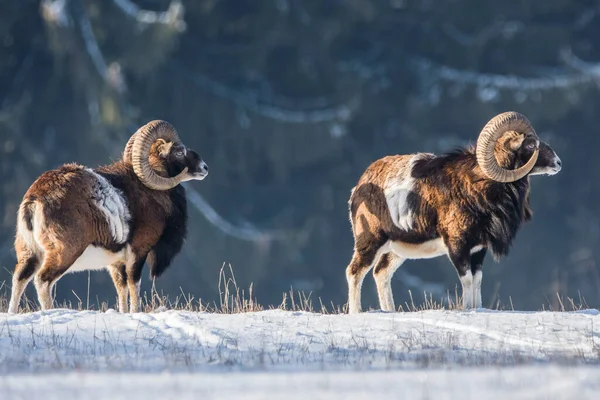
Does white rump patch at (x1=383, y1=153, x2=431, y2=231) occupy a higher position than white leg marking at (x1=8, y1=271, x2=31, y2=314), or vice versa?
white rump patch at (x1=383, y1=153, x2=431, y2=231)

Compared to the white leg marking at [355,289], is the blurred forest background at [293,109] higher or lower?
higher

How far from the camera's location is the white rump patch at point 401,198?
60.0ft

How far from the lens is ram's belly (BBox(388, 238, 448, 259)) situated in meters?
18.4

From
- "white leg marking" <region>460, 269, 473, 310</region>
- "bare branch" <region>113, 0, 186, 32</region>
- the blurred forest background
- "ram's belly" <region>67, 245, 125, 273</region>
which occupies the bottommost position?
"white leg marking" <region>460, 269, 473, 310</region>

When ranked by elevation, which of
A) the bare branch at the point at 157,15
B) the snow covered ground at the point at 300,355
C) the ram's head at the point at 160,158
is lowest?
the snow covered ground at the point at 300,355

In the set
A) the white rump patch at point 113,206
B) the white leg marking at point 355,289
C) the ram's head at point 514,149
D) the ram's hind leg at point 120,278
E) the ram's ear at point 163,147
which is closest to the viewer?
the white rump patch at point 113,206

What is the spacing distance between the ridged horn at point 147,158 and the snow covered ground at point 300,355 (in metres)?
4.06

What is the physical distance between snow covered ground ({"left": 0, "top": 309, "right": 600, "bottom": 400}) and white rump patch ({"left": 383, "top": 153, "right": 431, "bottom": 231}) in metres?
2.52

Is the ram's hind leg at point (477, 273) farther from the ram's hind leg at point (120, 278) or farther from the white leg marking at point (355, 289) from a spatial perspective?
the ram's hind leg at point (120, 278)

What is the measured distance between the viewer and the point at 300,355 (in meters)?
13.2

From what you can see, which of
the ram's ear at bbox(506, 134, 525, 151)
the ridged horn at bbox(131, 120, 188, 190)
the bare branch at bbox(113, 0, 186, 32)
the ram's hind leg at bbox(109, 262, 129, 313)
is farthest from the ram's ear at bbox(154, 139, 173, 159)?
the bare branch at bbox(113, 0, 186, 32)

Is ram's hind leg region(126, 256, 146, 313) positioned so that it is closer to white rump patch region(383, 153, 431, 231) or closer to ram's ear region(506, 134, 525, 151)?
white rump patch region(383, 153, 431, 231)

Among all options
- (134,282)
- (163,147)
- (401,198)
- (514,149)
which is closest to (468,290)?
(401,198)

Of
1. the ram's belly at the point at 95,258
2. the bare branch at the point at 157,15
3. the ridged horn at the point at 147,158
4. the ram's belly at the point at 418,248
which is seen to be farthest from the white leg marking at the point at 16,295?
the bare branch at the point at 157,15
